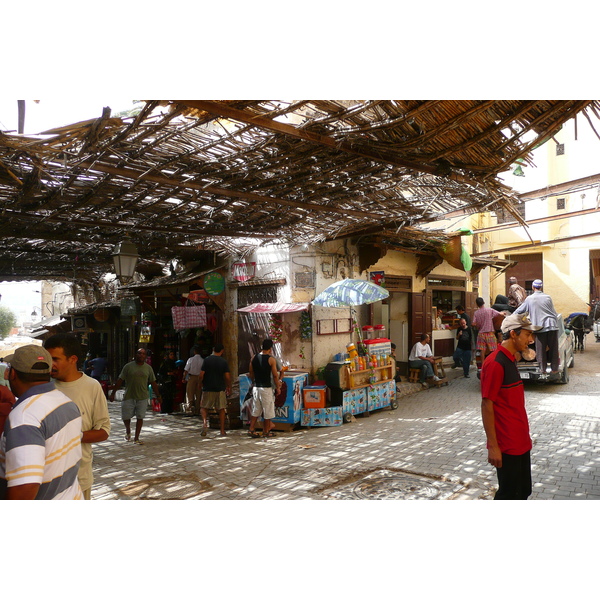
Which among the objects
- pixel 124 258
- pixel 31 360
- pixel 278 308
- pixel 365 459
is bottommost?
pixel 365 459

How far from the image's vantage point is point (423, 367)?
12289 millimetres

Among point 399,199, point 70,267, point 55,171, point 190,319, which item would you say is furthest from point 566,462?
point 70,267

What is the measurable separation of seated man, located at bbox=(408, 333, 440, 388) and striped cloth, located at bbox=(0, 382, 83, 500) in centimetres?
1038

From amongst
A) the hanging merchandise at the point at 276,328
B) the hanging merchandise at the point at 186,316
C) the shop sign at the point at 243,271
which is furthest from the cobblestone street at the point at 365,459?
the shop sign at the point at 243,271

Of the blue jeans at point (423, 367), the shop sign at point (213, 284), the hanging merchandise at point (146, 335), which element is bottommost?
the blue jeans at point (423, 367)

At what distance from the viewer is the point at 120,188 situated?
6141mm

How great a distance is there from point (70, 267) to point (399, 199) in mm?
12025

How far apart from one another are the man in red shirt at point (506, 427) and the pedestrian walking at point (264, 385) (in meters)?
5.03

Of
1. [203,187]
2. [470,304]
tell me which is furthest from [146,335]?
[470,304]

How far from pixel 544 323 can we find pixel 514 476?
675cm

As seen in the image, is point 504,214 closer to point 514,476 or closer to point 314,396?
point 314,396

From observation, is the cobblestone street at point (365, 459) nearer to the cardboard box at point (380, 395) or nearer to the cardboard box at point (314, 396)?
the cardboard box at point (380, 395)

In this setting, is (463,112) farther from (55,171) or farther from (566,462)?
(566,462)

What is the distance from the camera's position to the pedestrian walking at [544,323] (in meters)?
9.73
